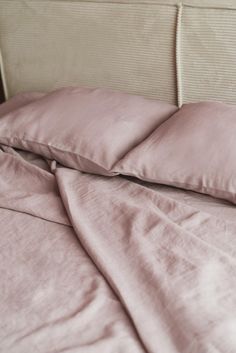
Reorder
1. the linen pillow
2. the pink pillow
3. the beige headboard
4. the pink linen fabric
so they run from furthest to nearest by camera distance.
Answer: the beige headboard, the linen pillow, the pink pillow, the pink linen fabric

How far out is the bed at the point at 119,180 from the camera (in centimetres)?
87

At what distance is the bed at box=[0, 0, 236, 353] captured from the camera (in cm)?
87

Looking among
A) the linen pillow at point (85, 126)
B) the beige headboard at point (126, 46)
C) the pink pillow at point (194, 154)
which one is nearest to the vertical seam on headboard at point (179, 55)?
the beige headboard at point (126, 46)

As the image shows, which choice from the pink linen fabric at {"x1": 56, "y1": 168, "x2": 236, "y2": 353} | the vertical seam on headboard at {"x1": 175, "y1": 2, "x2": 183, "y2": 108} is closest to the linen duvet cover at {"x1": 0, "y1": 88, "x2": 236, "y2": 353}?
the pink linen fabric at {"x1": 56, "y1": 168, "x2": 236, "y2": 353}

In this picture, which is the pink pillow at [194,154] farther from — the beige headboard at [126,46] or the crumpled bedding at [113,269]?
the beige headboard at [126,46]

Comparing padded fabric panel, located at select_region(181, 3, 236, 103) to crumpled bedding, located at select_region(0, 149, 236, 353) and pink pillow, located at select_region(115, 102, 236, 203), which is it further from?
crumpled bedding, located at select_region(0, 149, 236, 353)

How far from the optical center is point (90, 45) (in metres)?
1.73

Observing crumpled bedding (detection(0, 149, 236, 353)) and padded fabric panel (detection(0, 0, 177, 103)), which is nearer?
crumpled bedding (detection(0, 149, 236, 353))

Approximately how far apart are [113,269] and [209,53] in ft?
2.75

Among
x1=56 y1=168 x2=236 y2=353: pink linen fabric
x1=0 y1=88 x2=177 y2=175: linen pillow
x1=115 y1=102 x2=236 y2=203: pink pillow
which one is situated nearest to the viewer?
x1=56 y1=168 x2=236 y2=353: pink linen fabric

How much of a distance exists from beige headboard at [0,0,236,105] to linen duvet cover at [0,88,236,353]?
1.09 ft

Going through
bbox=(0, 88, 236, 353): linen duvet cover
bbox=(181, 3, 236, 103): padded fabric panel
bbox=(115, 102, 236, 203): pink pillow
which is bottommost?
bbox=(0, 88, 236, 353): linen duvet cover

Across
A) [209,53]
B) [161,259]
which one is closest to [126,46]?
[209,53]

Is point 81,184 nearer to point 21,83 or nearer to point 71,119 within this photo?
point 71,119
